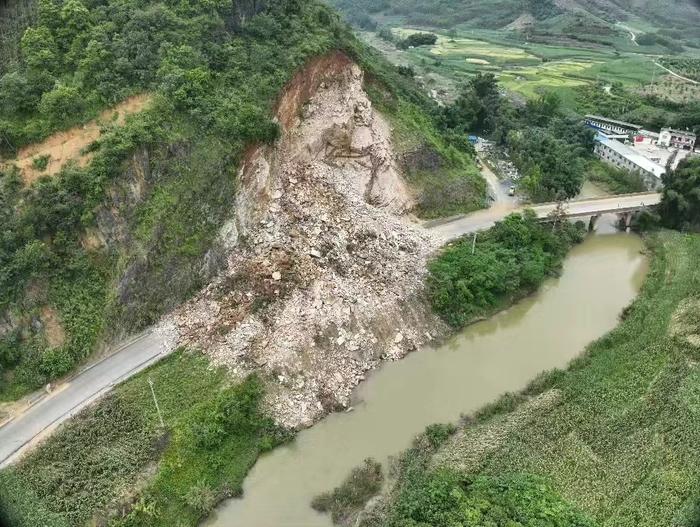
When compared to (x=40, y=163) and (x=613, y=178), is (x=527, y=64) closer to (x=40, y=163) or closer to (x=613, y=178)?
(x=613, y=178)

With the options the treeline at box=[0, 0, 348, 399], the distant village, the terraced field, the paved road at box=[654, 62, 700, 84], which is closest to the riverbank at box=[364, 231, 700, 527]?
the treeline at box=[0, 0, 348, 399]

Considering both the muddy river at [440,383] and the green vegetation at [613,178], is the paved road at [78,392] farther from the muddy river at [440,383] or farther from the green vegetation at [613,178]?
the green vegetation at [613,178]

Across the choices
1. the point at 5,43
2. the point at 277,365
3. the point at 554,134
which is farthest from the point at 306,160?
the point at 554,134

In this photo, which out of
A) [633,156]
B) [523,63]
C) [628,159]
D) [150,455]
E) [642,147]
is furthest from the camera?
[523,63]

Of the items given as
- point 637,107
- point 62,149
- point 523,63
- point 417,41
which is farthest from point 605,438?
point 417,41

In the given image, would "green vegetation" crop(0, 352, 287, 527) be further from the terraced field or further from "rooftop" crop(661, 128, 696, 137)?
the terraced field
